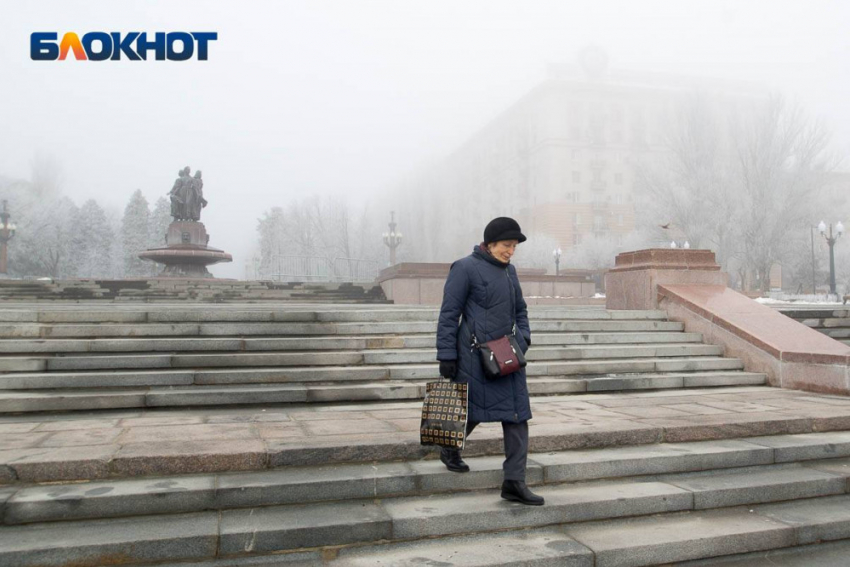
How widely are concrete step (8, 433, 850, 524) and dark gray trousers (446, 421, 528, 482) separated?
0.42 meters

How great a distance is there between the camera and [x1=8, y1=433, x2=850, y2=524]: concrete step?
388 centimetres

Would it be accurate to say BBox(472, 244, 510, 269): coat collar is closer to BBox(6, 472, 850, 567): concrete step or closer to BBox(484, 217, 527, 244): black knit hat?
BBox(484, 217, 527, 244): black knit hat

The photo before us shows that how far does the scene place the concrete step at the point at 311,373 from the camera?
6.56 meters

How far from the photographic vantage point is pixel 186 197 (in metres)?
29.9

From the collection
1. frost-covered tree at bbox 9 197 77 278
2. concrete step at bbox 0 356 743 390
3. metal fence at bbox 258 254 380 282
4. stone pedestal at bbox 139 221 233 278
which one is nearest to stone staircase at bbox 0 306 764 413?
concrete step at bbox 0 356 743 390

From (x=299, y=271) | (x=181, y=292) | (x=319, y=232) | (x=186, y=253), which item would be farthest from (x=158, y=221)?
(x=181, y=292)

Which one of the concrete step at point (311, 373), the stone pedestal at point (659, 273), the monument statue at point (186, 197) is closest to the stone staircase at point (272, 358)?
the concrete step at point (311, 373)

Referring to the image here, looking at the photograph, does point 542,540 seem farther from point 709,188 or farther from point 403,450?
point 709,188

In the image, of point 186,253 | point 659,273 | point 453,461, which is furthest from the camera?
point 186,253

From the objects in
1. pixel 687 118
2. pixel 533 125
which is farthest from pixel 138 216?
pixel 687 118

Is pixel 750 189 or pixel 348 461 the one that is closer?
pixel 348 461

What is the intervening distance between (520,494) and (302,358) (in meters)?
3.88

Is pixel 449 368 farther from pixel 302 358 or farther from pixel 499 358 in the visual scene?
pixel 302 358

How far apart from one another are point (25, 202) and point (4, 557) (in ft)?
239
